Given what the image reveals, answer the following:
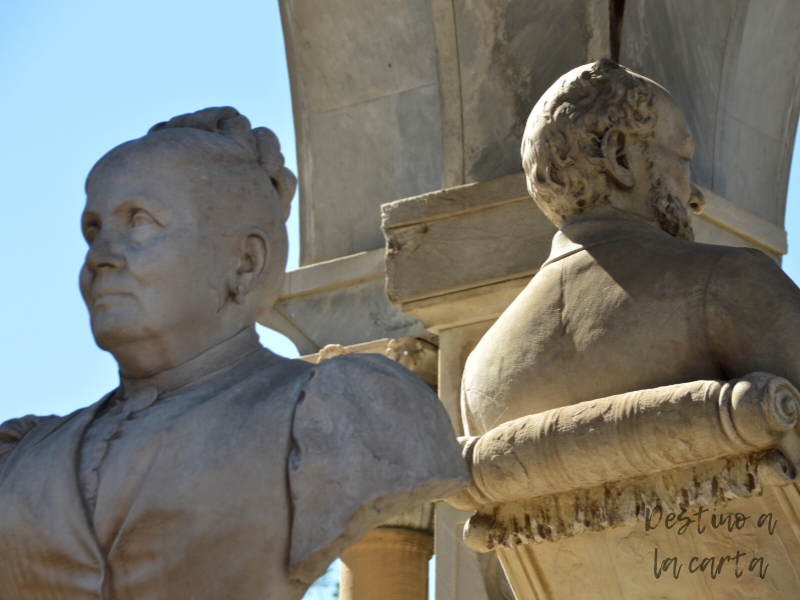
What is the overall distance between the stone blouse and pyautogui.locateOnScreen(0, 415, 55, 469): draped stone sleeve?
0.77 ft

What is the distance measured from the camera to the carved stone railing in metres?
2.65

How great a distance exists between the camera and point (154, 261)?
2480 millimetres

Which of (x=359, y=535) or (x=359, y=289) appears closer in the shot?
(x=359, y=535)

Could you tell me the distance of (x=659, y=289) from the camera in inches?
119

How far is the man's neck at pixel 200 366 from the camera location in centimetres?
253

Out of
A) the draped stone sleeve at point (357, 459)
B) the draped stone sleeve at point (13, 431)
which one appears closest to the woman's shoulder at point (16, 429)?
the draped stone sleeve at point (13, 431)

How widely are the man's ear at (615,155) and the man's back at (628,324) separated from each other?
130mm

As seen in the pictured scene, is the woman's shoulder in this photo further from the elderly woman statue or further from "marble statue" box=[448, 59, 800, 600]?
"marble statue" box=[448, 59, 800, 600]

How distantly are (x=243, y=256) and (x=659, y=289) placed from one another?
44.4 inches

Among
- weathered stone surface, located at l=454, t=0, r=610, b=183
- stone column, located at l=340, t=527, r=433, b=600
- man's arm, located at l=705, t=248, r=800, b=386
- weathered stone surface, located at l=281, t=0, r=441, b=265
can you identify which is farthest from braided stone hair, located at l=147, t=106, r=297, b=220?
weathered stone surface, located at l=281, t=0, r=441, b=265

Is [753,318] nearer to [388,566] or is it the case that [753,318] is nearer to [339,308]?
[388,566]

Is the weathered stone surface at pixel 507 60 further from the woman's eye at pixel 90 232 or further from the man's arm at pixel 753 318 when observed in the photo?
the woman's eye at pixel 90 232

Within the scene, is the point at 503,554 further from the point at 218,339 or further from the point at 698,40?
the point at 698,40

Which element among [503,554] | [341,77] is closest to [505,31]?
[341,77]
